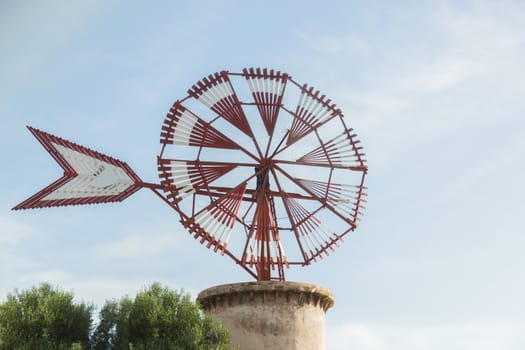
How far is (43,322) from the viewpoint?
23.7 metres

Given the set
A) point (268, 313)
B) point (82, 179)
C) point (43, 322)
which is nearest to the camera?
point (43, 322)

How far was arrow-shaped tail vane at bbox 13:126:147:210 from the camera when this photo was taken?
26125 millimetres

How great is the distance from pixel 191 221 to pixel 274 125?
15.8 feet

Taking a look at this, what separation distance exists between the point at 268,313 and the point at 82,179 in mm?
8145

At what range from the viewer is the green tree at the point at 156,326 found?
23.6 m

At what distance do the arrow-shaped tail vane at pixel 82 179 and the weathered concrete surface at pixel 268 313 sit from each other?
16.4ft

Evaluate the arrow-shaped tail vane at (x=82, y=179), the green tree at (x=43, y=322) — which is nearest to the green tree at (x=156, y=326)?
the green tree at (x=43, y=322)

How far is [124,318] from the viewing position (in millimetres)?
24406

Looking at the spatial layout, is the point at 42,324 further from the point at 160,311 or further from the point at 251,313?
the point at 251,313

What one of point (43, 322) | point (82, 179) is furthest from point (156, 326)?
point (82, 179)

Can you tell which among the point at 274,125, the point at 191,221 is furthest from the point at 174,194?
the point at 274,125

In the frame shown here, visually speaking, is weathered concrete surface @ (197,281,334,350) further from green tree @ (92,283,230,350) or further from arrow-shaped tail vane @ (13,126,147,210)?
arrow-shaped tail vane @ (13,126,147,210)

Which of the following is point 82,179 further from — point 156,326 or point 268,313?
point 268,313

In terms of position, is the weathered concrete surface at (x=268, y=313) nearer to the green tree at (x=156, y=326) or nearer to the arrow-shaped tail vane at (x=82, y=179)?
the green tree at (x=156, y=326)
